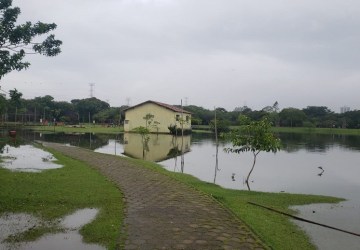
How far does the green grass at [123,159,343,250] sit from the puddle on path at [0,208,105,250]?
12.2ft

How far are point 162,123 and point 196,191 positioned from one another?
46182 millimetres

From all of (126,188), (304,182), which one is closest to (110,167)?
(126,188)

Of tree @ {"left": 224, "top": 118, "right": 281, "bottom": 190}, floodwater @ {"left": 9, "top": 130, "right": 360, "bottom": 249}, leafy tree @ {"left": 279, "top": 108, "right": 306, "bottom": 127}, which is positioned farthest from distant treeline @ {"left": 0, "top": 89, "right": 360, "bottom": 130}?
tree @ {"left": 224, "top": 118, "right": 281, "bottom": 190}

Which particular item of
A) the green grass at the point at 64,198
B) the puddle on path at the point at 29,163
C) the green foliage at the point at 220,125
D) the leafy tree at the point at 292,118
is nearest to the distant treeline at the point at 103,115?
the leafy tree at the point at 292,118

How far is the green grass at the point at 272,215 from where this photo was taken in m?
8.02

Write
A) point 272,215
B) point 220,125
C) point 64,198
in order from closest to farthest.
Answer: point 272,215 < point 64,198 < point 220,125

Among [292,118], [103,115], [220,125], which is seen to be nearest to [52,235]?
[220,125]

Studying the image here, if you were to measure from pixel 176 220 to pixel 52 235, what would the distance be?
2.77 m

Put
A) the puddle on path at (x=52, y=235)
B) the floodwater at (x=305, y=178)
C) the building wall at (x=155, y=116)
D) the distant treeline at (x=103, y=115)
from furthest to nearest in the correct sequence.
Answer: the distant treeline at (x=103, y=115)
the building wall at (x=155, y=116)
the floodwater at (x=305, y=178)
the puddle on path at (x=52, y=235)

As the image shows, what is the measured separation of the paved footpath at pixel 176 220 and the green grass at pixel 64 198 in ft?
1.29

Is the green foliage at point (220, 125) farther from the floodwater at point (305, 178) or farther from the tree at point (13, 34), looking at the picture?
the tree at point (13, 34)

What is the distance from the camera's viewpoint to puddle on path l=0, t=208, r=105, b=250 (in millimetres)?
6980

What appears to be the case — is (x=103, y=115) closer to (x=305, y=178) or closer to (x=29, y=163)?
(x=29, y=163)

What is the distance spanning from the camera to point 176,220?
866 centimetres
